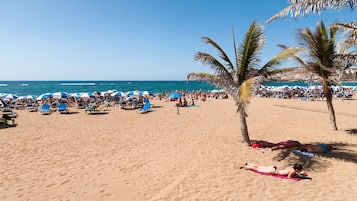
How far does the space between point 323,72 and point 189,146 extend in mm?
7406

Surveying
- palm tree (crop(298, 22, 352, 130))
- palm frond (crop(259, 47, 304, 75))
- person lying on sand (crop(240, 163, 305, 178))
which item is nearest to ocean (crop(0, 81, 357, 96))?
palm tree (crop(298, 22, 352, 130))

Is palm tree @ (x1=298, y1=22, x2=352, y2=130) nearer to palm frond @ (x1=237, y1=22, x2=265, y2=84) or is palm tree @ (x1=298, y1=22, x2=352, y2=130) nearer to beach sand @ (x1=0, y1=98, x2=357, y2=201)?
beach sand @ (x1=0, y1=98, x2=357, y2=201)

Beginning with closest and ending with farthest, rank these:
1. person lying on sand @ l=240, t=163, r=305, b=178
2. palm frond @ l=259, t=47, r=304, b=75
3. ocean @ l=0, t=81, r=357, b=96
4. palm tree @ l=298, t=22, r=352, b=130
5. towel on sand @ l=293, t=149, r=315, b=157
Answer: person lying on sand @ l=240, t=163, r=305, b=178
palm frond @ l=259, t=47, r=304, b=75
towel on sand @ l=293, t=149, r=315, b=157
palm tree @ l=298, t=22, r=352, b=130
ocean @ l=0, t=81, r=357, b=96

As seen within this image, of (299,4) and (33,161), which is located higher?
(299,4)

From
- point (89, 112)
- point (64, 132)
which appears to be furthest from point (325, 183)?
point (89, 112)

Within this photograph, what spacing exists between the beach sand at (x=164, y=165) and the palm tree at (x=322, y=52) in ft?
9.15

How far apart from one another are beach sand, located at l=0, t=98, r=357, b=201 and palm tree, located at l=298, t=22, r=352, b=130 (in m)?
2.79

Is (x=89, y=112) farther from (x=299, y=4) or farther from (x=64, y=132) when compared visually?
(x=299, y=4)

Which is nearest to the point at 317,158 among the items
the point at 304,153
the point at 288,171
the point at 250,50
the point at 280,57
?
the point at 304,153

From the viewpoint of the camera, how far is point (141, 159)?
302 inches

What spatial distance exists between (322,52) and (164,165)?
912 cm

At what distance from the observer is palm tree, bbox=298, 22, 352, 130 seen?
1070 cm

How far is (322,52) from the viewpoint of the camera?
35.6ft

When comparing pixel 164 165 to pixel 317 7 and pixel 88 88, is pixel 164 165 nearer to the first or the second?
pixel 317 7
